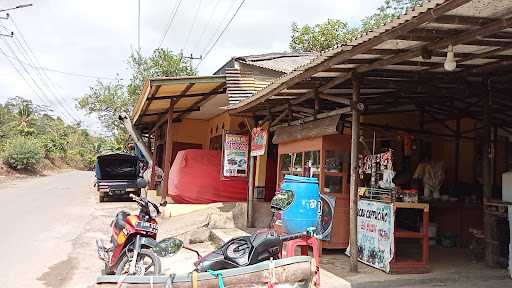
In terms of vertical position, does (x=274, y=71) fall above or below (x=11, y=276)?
above

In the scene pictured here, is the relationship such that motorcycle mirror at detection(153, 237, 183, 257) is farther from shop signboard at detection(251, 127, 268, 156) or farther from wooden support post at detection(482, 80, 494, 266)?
wooden support post at detection(482, 80, 494, 266)

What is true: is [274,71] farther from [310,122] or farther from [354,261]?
[354,261]

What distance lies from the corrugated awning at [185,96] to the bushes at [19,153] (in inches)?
773

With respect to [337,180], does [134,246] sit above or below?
below

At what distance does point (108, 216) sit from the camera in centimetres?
1391

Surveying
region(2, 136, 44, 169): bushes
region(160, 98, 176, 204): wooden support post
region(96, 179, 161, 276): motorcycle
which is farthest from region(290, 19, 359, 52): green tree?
region(96, 179, 161, 276): motorcycle

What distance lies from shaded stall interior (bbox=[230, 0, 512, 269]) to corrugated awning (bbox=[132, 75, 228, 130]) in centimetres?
163

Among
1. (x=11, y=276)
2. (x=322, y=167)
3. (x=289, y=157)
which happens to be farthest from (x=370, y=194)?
(x=11, y=276)

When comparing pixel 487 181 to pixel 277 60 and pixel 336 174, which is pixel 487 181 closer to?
pixel 336 174

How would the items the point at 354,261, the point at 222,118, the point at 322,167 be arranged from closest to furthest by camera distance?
1. the point at 354,261
2. the point at 322,167
3. the point at 222,118

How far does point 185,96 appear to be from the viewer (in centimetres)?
1348

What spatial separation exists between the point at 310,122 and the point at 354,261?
8.99ft

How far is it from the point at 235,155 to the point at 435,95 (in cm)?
528

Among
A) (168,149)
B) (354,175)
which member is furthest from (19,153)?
(354,175)
